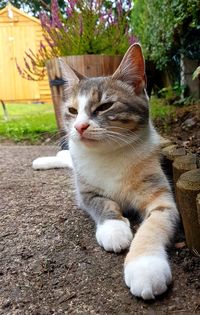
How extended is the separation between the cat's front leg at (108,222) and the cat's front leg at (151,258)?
3.0 inches

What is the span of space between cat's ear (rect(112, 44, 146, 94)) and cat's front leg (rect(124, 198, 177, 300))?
69cm

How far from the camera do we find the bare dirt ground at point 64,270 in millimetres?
1063

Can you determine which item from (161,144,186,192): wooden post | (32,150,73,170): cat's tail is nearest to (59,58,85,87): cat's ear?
(161,144,186,192): wooden post

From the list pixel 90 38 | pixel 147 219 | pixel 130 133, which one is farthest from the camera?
pixel 90 38

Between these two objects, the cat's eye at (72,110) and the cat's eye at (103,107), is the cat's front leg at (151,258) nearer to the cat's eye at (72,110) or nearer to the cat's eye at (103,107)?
the cat's eye at (103,107)

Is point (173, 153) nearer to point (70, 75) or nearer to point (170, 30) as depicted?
point (70, 75)

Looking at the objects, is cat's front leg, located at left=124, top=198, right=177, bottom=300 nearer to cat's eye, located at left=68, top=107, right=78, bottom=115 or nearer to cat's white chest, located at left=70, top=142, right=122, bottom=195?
cat's white chest, located at left=70, top=142, right=122, bottom=195

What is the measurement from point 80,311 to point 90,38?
2.97 meters

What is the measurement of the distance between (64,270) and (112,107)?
78cm

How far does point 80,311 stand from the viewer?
1.05m

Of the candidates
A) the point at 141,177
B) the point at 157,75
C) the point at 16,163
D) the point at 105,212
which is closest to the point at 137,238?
the point at 105,212

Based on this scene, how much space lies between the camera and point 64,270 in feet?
4.16

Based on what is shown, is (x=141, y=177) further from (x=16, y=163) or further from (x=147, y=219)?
(x=16, y=163)

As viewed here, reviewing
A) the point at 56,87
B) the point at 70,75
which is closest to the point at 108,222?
the point at 70,75
